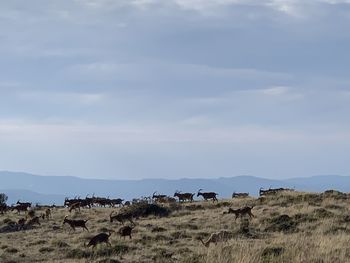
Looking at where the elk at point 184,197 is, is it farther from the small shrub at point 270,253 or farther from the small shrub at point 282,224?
the small shrub at point 270,253

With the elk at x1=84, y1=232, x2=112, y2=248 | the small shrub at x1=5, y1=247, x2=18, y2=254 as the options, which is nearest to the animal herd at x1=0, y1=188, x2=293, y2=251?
the elk at x1=84, y1=232, x2=112, y2=248

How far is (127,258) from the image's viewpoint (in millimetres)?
18094

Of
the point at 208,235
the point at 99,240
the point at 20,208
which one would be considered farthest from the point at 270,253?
the point at 20,208

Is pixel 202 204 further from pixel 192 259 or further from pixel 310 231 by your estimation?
pixel 192 259

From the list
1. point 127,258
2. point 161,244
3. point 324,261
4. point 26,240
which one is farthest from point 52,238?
point 324,261

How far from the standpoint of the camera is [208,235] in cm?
2327

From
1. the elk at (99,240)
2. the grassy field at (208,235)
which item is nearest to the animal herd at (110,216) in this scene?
the elk at (99,240)

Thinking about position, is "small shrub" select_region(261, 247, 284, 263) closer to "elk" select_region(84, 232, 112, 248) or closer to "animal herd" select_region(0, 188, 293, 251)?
"animal herd" select_region(0, 188, 293, 251)

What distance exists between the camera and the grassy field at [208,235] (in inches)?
541

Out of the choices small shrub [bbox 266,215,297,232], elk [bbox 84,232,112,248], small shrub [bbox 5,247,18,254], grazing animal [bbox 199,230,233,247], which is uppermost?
small shrub [bbox 266,215,297,232]

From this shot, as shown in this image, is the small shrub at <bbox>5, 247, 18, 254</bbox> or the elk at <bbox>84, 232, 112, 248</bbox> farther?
the small shrub at <bbox>5, 247, 18, 254</bbox>

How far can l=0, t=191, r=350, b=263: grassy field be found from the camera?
1375cm

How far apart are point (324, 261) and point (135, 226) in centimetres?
1637

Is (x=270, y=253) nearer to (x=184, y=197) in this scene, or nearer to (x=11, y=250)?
(x=11, y=250)
